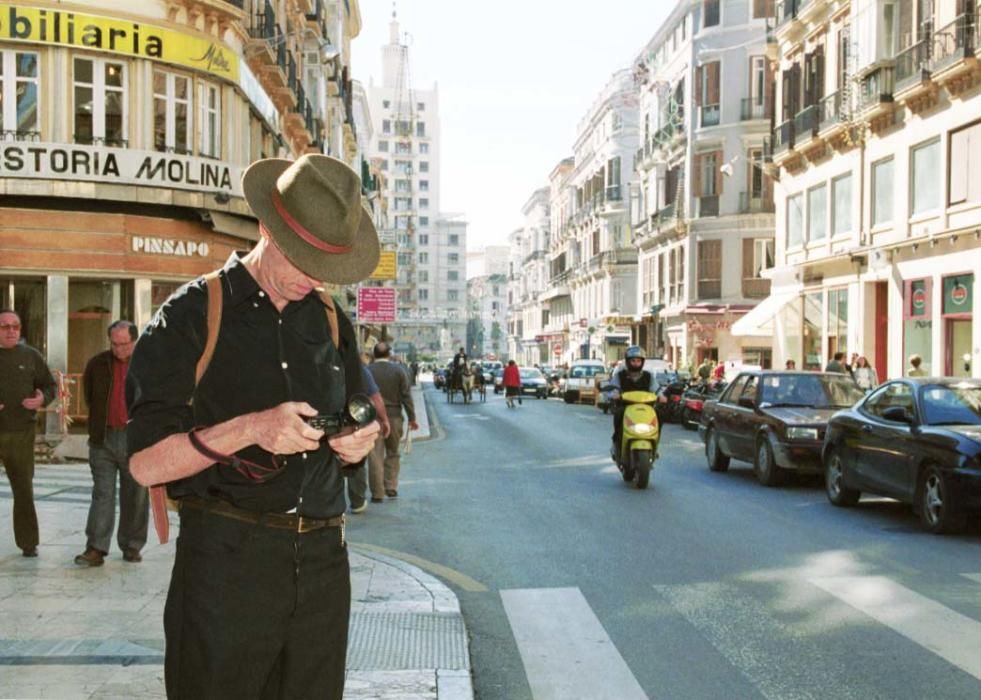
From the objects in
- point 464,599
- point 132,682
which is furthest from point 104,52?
point 132,682

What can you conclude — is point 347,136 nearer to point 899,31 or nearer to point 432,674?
point 899,31

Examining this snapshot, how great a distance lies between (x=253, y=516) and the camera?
9.86ft

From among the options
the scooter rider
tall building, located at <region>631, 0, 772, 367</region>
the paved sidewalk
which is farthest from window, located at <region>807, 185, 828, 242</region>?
the paved sidewalk

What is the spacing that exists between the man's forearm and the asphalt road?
3.04 m

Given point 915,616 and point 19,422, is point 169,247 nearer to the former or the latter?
point 19,422

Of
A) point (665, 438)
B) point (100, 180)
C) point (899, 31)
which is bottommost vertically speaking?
point (665, 438)

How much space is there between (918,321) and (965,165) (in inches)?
166

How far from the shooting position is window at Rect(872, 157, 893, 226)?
28.2 meters

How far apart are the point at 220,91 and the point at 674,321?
3097cm

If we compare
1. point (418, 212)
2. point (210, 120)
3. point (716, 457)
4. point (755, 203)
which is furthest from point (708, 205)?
point (418, 212)

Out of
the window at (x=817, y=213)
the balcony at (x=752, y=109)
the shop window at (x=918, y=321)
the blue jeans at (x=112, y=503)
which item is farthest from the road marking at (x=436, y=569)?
the balcony at (x=752, y=109)

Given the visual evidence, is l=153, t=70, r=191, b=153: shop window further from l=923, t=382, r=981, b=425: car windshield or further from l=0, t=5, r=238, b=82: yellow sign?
l=923, t=382, r=981, b=425: car windshield

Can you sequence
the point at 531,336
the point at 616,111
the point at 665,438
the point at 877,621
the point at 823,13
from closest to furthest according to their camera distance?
the point at 877,621
the point at 665,438
the point at 823,13
the point at 616,111
the point at 531,336

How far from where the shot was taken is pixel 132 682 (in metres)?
5.21
